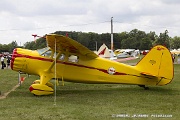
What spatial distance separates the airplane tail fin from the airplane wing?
2449 millimetres

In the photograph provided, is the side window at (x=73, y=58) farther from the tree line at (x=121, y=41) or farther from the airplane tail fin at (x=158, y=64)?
the tree line at (x=121, y=41)

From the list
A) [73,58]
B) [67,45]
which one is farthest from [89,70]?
[67,45]

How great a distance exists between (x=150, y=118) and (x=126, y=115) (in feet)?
2.39

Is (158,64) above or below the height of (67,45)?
below

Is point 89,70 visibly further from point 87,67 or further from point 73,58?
point 73,58

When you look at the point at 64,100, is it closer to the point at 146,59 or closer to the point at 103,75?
the point at 103,75

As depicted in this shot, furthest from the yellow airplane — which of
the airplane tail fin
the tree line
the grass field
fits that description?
the tree line

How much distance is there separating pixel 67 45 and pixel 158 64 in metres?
4.23

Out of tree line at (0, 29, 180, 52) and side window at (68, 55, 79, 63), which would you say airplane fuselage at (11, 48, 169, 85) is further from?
tree line at (0, 29, 180, 52)

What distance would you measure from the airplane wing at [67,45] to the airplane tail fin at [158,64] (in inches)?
96.4

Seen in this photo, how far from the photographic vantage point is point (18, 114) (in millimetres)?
8359

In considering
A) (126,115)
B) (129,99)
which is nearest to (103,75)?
(129,99)

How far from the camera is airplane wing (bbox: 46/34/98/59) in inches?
423

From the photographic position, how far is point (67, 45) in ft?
38.6
